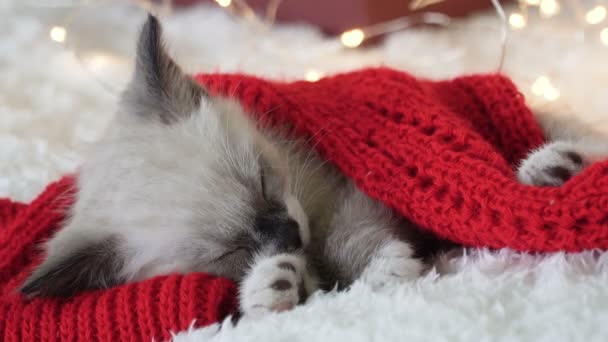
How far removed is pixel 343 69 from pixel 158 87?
2.61ft

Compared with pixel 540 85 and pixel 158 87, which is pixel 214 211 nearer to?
pixel 158 87

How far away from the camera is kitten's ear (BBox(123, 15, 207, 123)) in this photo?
3.01 feet

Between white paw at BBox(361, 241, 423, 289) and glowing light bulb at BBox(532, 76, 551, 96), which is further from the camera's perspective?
glowing light bulb at BBox(532, 76, 551, 96)

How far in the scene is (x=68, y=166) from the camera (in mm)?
1283

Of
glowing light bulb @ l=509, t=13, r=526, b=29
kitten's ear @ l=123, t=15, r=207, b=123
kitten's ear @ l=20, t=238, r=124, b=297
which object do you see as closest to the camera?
kitten's ear @ l=20, t=238, r=124, b=297

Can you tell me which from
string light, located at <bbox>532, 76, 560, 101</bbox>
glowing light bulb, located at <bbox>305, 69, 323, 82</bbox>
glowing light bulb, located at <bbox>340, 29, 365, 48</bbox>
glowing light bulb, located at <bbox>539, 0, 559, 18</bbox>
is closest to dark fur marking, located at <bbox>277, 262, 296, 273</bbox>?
string light, located at <bbox>532, 76, 560, 101</bbox>

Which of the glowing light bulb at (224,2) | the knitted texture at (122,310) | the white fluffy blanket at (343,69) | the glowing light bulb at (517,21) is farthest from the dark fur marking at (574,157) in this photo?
the glowing light bulb at (224,2)

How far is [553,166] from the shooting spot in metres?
0.78

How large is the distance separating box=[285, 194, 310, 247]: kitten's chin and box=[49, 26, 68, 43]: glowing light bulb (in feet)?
3.63

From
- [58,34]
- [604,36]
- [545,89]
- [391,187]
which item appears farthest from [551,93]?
[58,34]

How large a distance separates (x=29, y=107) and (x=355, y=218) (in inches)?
37.2

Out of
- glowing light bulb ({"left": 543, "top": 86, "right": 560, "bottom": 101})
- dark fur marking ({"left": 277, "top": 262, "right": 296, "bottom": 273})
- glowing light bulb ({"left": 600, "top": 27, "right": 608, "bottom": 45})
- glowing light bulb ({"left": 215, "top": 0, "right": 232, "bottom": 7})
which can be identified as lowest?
dark fur marking ({"left": 277, "top": 262, "right": 296, "bottom": 273})

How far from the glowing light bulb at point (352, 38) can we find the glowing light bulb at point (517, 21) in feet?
1.28

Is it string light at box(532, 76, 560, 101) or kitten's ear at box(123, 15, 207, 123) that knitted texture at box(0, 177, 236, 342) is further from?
string light at box(532, 76, 560, 101)
